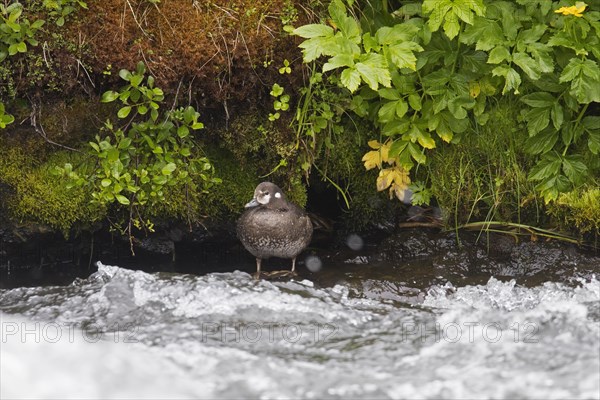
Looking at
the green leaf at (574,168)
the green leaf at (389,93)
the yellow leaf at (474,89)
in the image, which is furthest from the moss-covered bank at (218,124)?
the green leaf at (389,93)

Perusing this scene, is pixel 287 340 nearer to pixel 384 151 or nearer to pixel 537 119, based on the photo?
pixel 384 151

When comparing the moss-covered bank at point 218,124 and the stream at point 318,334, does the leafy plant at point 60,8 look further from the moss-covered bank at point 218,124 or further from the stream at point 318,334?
the stream at point 318,334

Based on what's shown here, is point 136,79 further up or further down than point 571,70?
further down

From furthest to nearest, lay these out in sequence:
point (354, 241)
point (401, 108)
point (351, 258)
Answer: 1. point (354, 241)
2. point (351, 258)
3. point (401, 108)

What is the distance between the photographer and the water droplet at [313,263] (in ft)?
18.8

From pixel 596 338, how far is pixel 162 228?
9.63 ft

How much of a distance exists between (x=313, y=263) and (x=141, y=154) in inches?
53.6

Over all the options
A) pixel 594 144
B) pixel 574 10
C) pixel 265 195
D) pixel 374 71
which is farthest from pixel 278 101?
pixel 594 144

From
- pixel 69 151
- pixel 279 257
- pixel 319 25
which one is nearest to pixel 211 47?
pixel 319 25

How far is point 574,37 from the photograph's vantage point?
4934 millimetres

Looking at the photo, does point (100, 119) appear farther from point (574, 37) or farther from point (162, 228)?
point (574, 37)

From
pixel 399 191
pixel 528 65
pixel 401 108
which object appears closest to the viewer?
pixel 528 65

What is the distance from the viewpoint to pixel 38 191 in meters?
5.39

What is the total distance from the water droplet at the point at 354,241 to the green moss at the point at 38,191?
1.73 meters
